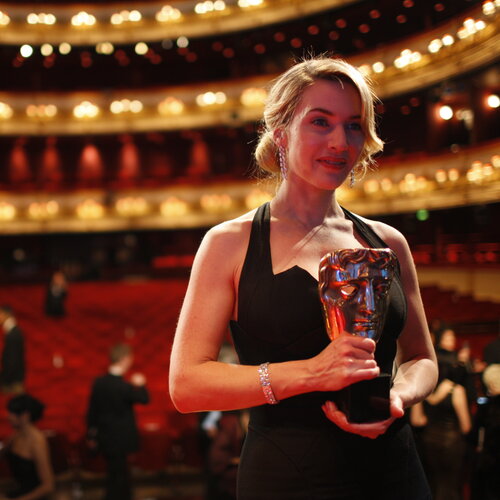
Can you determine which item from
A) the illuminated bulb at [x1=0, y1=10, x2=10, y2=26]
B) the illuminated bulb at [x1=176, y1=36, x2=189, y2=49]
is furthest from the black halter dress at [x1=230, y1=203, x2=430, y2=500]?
the illuminated bulb at [x1=0, y1=10, x2=10, y2=26]

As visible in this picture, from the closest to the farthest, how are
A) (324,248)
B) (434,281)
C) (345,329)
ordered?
(345,329), (324,248), (434,281)

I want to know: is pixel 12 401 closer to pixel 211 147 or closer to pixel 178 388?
pixel 178 388

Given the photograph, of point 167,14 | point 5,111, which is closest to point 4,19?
point 5,111

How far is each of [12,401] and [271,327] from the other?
3.47m

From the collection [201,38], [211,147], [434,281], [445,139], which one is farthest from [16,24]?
[434,281]

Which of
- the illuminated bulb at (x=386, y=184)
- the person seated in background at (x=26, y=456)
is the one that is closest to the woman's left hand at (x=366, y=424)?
the person seated in background at (x=26, y=456)

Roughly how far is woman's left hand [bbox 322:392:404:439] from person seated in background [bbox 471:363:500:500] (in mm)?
1063

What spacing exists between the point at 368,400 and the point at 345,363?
0.27 feet

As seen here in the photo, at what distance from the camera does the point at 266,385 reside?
1.07 meters

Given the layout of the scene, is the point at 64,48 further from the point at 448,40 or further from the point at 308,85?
the point at 308,85

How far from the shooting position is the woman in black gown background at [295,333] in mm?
1096

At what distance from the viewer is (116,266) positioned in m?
19.7

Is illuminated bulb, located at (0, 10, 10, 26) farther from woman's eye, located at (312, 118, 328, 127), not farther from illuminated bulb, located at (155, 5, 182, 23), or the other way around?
woman's eye, located at (312, 118, 328, 127)

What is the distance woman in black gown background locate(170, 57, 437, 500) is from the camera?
110 centimetres
